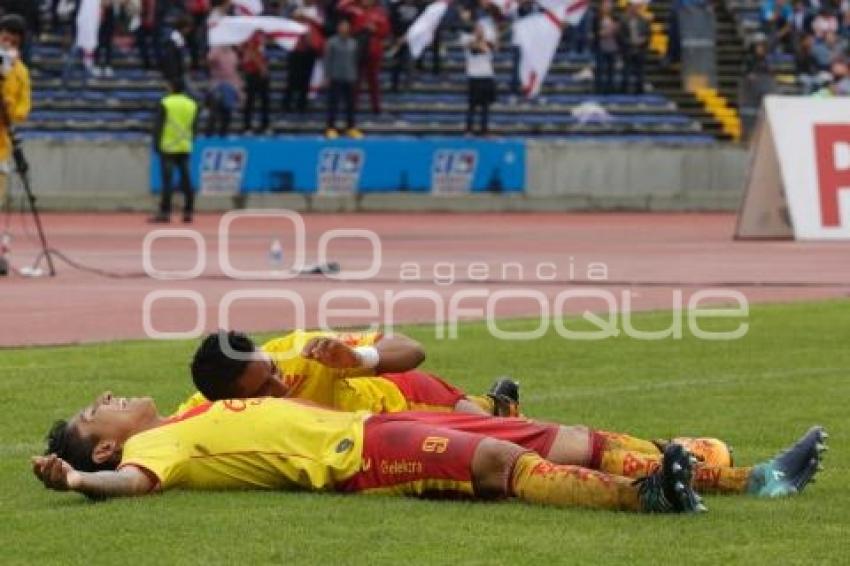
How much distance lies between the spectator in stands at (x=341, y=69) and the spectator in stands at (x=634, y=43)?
17.8 ft

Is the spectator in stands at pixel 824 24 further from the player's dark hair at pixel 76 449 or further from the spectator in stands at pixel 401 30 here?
the player's dark hair at pixel 76 449

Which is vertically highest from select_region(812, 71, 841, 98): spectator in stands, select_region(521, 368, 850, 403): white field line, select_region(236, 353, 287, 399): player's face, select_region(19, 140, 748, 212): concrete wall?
select_region(236, 353, 287, 399): player's face

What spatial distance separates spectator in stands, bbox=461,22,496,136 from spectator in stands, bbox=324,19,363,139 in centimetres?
203

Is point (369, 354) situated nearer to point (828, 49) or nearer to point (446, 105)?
point (446, 105)

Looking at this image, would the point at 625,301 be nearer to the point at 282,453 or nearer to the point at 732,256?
the point at 732,256

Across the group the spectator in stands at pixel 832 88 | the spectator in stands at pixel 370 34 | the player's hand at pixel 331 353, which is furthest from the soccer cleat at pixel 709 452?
the spectator in stands at pixel 370 34

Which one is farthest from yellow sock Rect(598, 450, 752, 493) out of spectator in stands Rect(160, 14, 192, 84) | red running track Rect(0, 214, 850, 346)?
spectator in stands Rect(160, 14, 192, 84)

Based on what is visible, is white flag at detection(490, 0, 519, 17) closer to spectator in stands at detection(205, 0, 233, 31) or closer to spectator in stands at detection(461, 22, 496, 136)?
spectator in stands at detection(461, 22, 496, 136)

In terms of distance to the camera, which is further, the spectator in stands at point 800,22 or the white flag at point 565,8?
the spectator in stands at point 800,22

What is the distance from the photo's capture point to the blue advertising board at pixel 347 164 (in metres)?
42.0

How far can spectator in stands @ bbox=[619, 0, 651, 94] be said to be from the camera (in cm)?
4625

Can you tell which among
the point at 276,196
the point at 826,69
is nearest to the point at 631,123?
the point at 826,69

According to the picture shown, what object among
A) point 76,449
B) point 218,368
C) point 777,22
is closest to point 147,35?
point 777,22

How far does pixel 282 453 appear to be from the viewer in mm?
9602
